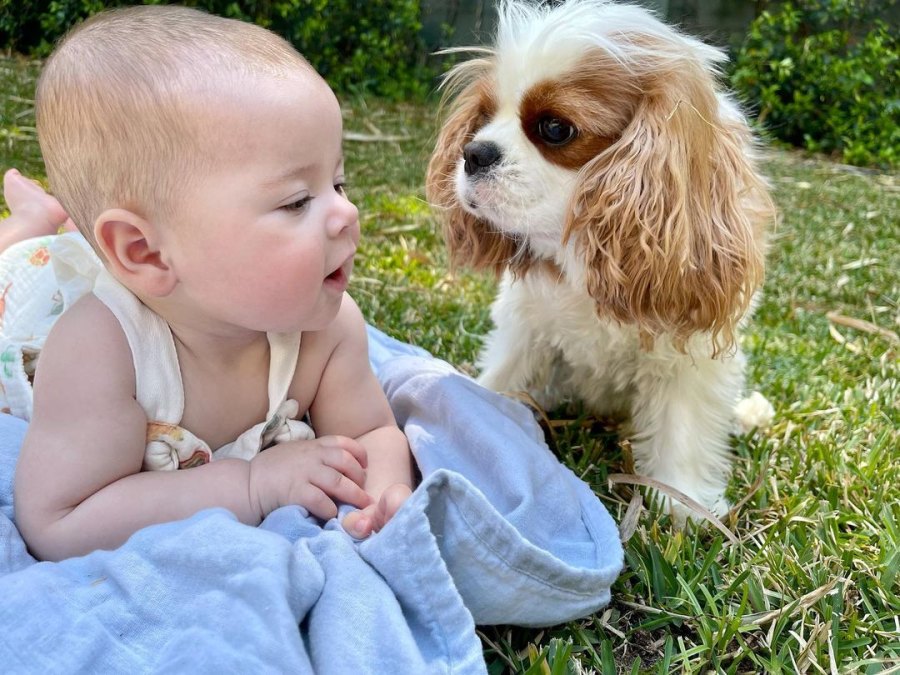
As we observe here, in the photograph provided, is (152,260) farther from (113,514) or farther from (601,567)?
(601,567)

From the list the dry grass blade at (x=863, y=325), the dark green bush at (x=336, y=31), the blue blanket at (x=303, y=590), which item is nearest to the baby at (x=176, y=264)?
the blue blanket at (x=303, y=590)

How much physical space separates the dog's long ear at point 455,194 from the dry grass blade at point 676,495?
0.54 metres

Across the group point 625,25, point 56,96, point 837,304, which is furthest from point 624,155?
point 837,304

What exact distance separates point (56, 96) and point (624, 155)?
38.5 inches

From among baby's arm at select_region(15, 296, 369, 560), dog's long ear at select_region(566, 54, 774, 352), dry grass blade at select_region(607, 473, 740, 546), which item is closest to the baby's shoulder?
baby's arm at select_region(15, 296, 369, 560)

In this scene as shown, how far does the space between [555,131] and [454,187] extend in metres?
0.30

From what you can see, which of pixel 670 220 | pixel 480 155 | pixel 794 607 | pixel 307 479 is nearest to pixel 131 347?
pixel 307 479

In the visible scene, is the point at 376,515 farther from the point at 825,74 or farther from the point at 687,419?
the point at 825,74

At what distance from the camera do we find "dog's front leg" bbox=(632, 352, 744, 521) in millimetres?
1845

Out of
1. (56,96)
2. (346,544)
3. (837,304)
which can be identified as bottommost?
(837,304)

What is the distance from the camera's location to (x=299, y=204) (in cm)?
128

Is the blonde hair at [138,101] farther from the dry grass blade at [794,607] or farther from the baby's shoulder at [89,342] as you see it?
the dry grass blade at [794,607]

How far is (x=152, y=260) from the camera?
4.23 ft

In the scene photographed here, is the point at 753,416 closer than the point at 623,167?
No
